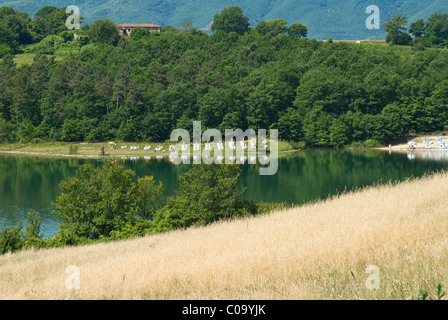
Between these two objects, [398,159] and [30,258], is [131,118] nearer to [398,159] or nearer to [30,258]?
[398,159]

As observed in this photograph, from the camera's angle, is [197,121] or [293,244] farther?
[197,121]

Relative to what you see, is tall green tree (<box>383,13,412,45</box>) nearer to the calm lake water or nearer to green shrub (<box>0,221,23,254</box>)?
the calm lake water

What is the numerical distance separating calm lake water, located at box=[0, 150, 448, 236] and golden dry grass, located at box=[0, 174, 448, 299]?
1856 centimetres

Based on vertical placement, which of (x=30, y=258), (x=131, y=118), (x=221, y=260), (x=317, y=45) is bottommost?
(x=30, y=258)

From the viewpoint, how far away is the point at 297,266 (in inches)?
346

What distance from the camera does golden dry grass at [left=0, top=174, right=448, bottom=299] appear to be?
7.50 meters

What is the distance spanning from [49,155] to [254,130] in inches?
1111

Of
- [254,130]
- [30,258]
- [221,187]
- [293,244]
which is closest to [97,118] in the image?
[254,130]

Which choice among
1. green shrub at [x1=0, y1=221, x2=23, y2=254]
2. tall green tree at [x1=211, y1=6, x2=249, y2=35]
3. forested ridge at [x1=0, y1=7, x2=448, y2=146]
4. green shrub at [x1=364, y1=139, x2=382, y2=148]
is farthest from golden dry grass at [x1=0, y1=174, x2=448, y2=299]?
tall green tree at [x1=211, y1=6, x2=249, y2=35]

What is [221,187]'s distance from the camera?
25.8 m

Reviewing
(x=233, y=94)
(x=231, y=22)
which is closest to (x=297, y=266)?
(x=233, y=94)

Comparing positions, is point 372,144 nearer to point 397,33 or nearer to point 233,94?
point 233,94

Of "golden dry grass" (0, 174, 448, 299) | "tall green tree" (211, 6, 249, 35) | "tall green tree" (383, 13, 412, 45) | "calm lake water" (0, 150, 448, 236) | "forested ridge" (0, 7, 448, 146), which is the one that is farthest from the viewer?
"tall green tree" (211, 6, 249, 35)
